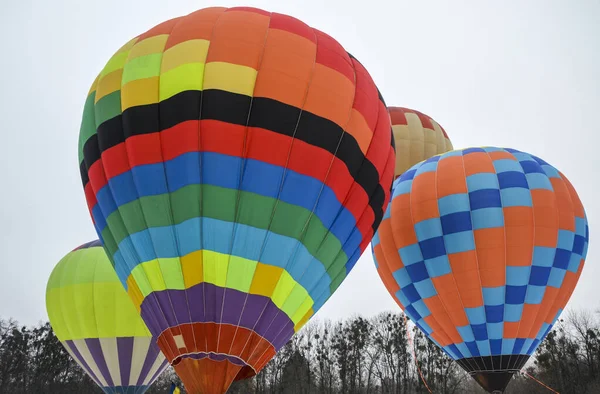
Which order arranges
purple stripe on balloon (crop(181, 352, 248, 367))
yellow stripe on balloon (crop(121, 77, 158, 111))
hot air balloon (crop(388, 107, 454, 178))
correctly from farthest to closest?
hot air balloon (crop(388, 107, 454, 178)), yellow stripe on balloon (crop(121, 77, 158, 111)), purple stripe on balloon (crop(181, 352, 248, 367))

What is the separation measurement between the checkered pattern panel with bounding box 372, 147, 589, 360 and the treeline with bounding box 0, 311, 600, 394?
57.8ft

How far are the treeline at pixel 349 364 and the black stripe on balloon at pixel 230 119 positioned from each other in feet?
75.0

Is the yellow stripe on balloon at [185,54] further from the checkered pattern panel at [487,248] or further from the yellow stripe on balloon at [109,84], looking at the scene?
the checkered pattern panel at [487,248]

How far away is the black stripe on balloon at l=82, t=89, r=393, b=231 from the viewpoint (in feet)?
19.2

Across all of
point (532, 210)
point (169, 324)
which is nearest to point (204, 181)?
point (169, 324)

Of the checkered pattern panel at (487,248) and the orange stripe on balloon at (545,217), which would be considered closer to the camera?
the checkered pattern panel at (487,248)

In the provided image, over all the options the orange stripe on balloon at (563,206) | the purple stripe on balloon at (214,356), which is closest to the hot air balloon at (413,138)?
the orange stripe on balloon at (563,206)

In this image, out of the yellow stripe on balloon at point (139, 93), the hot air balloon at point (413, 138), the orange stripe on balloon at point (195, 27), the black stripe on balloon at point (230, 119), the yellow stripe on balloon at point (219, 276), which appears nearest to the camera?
the yellow stripe on balloon at point (219, 276)

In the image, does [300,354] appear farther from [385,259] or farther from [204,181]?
[204,181]

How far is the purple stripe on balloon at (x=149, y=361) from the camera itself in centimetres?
1047

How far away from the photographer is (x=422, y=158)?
15.0 meters

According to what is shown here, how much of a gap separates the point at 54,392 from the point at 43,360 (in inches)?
108

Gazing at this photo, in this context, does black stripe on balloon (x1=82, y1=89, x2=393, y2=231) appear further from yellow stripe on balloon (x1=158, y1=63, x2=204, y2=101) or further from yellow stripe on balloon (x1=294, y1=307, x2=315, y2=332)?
yellow stripe on balloon (x1=294, y1=307, x2=315, y2=332)

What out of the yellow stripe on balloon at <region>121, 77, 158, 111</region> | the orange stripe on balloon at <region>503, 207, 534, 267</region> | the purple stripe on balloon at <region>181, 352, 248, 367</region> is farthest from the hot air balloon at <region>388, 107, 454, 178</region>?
the purple stripe on balloon at <region>181, 352, 248, 367</region>
